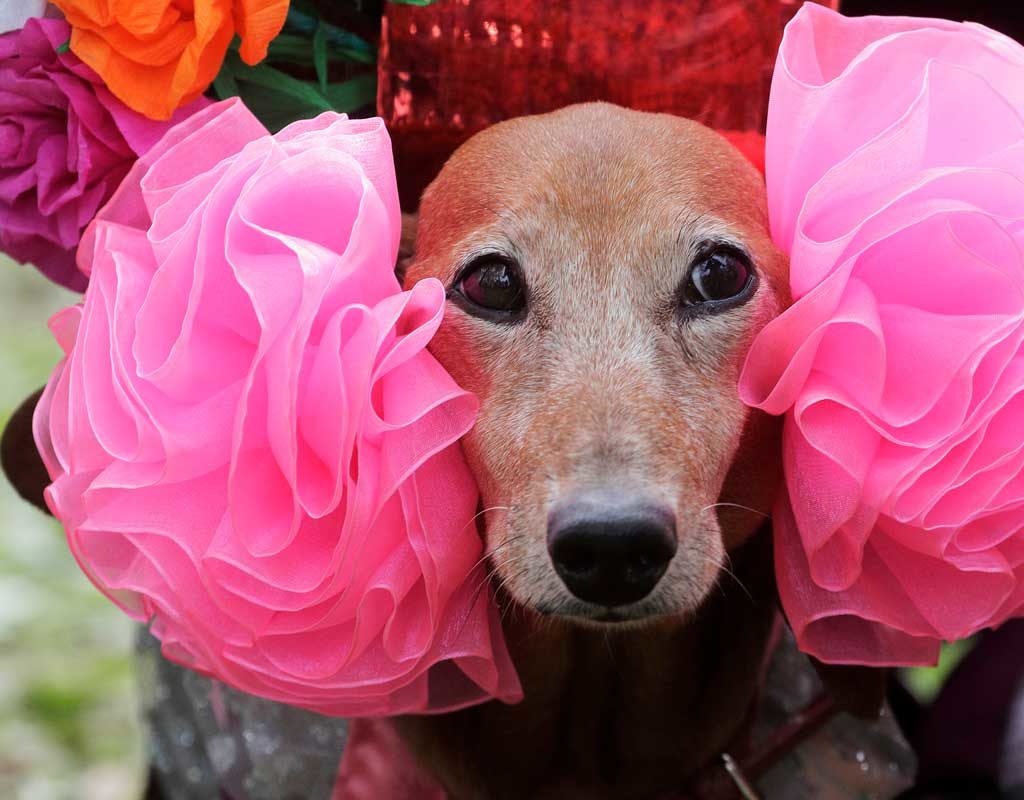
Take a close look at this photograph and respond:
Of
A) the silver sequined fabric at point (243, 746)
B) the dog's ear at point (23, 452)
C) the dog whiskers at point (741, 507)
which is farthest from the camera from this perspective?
the silver sequined fabric at point (243, 746)

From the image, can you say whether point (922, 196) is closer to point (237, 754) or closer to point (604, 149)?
point (604, 149)

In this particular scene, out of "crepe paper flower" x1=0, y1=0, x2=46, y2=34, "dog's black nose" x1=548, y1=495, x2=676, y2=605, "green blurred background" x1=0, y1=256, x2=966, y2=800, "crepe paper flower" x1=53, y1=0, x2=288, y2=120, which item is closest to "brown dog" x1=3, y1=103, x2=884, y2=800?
"dog's black nose" x1=548, y1=495, x2=676, y2=605

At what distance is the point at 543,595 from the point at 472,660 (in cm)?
12

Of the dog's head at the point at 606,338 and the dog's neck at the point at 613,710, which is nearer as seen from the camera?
the dog's head at the point at 606,338

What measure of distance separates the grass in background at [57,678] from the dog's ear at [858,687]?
1.77m

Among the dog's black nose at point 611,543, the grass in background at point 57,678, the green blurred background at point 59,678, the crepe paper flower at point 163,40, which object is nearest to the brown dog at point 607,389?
the dog's black nose at point 611,543

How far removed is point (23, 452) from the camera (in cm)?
133

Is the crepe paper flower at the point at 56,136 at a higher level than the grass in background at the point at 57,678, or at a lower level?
higher

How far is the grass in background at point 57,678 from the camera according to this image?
2.49 m

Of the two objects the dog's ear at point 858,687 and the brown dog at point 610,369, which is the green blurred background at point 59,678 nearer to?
the dog's ear at point 858,687

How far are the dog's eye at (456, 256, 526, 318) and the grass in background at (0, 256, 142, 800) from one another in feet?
6.03

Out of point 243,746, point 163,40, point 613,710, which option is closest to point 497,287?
point 163,40

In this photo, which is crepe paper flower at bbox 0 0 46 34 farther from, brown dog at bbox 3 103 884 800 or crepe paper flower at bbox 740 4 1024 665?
crepe paper flower at bbox 740 4 1024 665

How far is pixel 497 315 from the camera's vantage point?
3.48ft
